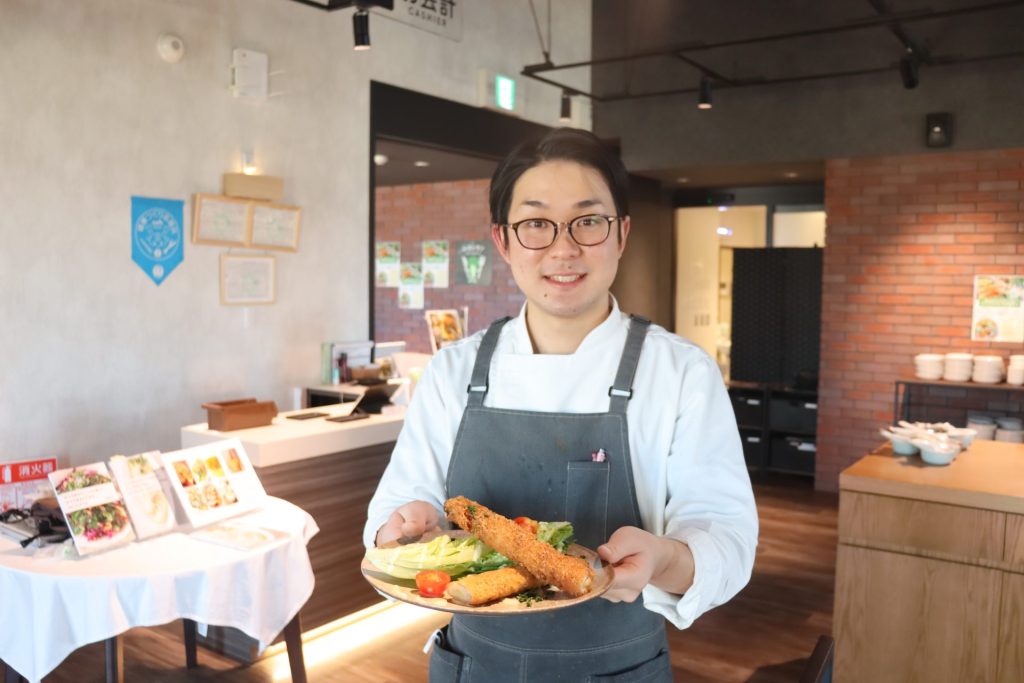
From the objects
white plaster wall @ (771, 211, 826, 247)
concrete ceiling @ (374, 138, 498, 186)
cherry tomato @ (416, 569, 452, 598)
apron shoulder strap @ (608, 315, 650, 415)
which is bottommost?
cherry tomato @ (416, 569, 452, 598)

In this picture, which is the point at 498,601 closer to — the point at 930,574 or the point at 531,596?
the point at 531,596

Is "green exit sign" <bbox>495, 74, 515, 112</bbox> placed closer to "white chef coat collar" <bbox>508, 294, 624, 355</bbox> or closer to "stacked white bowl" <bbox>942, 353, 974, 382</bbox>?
"stacked white bowl" <bbox>942, 353, 974, 382</bbox>

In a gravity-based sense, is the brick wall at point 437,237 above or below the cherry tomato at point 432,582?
above

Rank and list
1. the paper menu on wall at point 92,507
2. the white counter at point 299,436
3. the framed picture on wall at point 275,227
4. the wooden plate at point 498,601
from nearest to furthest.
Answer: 1. the wooden plate at point 498,601
2. the paper menu on wall at point 92,507
3. the white counter at point 299,436
4. the framed picture on wall at point 275,227

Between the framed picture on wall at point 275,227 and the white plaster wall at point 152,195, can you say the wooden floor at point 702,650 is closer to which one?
the white plaster wall at point 152,195

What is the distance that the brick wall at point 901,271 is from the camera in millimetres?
6367

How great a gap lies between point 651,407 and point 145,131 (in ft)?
11.5

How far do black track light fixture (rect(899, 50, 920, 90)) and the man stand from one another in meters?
4.93

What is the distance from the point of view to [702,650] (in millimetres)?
4117

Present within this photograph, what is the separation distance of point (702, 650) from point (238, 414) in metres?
2.47

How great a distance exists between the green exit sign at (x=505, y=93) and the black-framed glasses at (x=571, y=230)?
521 centimetres

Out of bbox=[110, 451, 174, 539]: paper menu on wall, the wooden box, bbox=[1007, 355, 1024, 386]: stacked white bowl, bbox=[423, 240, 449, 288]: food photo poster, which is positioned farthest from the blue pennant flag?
bbox=[1007, 355, 1024, 386]: stacked white bowl

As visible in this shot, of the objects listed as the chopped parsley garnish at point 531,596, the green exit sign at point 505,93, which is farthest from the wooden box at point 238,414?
the green exit sign at point 505,93

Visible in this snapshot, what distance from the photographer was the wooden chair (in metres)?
1.35
